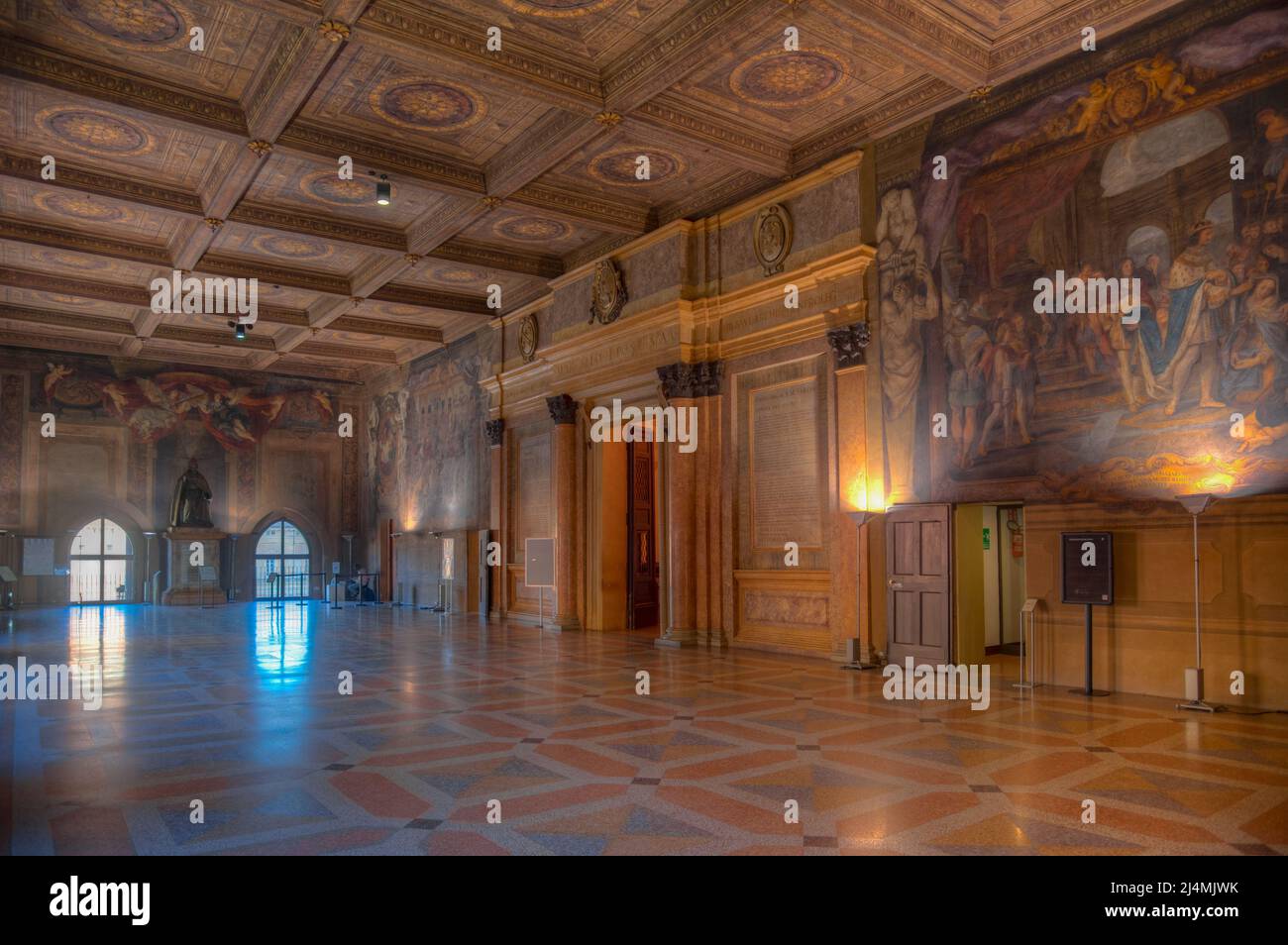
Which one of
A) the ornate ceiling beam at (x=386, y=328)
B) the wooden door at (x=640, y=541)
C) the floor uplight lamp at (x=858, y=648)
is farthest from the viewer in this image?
the ornate ceiling beam at (x=386, y=328)

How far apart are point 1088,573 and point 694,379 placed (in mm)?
6713

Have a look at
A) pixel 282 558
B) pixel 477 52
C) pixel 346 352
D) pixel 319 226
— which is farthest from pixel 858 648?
pixel 282 558

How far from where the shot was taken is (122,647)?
1388 centimetres

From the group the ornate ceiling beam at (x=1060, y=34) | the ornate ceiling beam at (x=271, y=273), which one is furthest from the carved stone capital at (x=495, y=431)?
the ornate ceiling beam at (x=1060, y=34)

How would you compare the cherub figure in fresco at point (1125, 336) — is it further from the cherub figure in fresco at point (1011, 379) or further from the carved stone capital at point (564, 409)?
the carved stone capital at point (564, 409)

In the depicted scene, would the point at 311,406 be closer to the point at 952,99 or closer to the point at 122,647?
the point at 122,647

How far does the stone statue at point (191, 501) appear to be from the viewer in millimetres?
25500

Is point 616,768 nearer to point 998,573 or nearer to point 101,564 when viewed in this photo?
point 998,573

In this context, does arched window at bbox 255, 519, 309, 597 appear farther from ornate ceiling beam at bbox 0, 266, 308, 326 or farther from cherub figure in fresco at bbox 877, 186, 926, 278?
cherub figure in fresco at bbox 877, 186, 926, 278

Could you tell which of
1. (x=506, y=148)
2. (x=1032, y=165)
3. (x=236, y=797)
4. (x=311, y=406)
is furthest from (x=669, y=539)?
(x=311, y=406)

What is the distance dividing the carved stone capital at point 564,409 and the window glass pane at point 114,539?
1586cm

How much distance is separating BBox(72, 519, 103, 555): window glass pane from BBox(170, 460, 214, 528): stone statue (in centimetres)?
198

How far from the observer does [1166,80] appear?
29.8ft

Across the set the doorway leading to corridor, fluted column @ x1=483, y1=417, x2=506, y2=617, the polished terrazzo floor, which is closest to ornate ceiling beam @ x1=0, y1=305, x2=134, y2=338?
fluted column @ x1=483, y1=417, x2=506, y2=617
